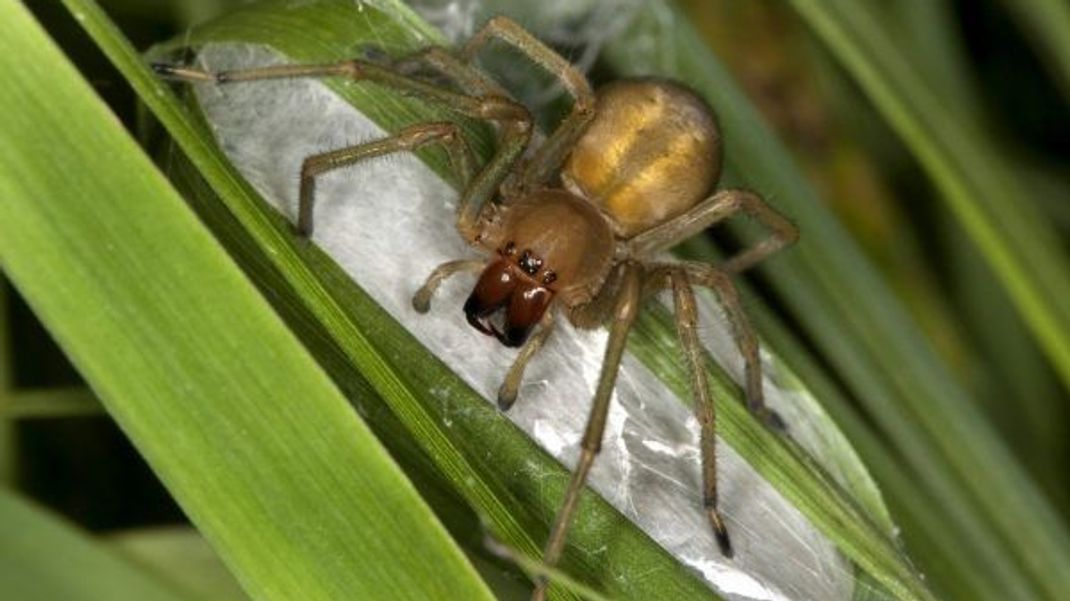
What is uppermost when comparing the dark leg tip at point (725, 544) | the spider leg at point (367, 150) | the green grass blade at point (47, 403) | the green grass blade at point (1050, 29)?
the green grass blade at point (1050, 29)

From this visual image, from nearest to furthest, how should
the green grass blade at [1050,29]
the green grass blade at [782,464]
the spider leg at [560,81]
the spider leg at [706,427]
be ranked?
the green grass blade at [782,464], the spider leg at [706,427], the spider leg at [560,81], the green grass blade at [1050,29]

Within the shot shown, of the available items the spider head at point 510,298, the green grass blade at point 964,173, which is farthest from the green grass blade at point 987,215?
the spider head at point 510,298

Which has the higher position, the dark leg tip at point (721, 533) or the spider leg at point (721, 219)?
the spider leg at point (721, 219)

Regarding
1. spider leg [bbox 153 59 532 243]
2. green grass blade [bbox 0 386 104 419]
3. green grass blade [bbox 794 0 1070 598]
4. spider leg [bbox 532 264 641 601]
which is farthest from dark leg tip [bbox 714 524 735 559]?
green grass blade [bbox 0 386 104 419]

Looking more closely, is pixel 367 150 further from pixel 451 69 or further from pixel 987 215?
pixel 987 215

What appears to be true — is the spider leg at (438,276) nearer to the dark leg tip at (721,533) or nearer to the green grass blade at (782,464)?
the green grass blade at (782,464)

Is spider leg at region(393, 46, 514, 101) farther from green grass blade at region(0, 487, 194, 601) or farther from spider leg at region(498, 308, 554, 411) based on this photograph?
green grass blade at region(0, 487, 194, 601)

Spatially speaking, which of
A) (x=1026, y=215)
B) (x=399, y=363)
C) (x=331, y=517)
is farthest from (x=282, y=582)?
(x=1026, y=215)
